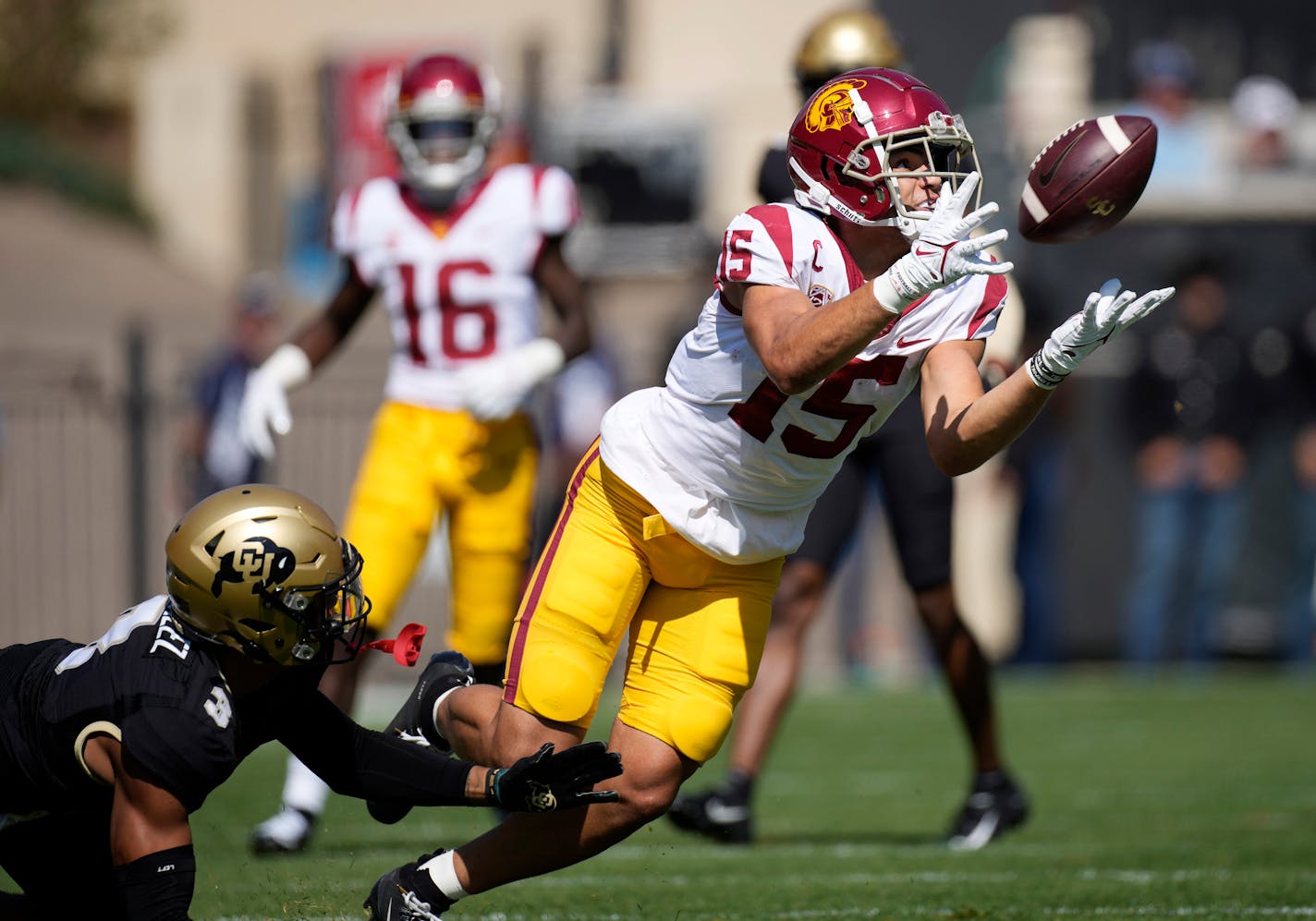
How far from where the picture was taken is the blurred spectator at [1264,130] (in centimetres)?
1107

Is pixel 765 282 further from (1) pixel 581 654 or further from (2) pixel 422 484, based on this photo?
(2) pixel 422 484

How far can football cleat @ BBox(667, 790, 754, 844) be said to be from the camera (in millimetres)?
5250

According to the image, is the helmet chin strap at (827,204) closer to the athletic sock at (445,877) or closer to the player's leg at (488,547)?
the athletic sock at (445,877)

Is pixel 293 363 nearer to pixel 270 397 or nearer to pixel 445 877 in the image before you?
pixel 270 397

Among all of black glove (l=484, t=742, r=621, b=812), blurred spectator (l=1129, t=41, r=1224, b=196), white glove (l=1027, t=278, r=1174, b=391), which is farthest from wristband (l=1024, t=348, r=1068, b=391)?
blurred spectator (l=1129, t=41, r=1224, b=196)

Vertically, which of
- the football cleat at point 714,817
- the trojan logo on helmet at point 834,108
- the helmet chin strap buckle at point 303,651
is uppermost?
the trojan logo on helmet at point 834,108

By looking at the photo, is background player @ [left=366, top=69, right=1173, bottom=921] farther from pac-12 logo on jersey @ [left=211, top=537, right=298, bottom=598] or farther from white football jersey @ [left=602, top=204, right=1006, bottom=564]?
pac-12 logo on jersey @ [left=211, top=537, right=298, bottom=598]

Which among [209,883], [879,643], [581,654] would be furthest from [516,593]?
[879,643]

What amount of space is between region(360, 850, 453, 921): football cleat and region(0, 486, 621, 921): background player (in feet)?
0.56

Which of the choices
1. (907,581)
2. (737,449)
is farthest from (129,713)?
(907,581)

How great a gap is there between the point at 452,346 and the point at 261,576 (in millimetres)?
2274

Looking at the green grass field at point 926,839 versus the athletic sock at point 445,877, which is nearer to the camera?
the athletic sock at point 445,877

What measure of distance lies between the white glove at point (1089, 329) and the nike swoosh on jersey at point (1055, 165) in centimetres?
31

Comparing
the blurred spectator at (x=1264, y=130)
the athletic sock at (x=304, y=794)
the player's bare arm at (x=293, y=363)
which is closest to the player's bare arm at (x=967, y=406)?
the player's bare arm at (x=293, y=363)
